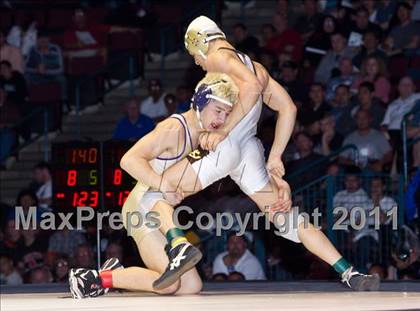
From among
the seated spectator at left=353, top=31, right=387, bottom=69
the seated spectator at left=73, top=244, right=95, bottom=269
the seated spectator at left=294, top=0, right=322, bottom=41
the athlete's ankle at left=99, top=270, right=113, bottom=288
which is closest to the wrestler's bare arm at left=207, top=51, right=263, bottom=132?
the athlete's ankle at left=99, top=270, right=113, bottom=288

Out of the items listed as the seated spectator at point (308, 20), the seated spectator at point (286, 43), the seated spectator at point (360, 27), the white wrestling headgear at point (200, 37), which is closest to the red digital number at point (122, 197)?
the white wrestling headgear at point (200, 37)

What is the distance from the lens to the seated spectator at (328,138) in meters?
15.0

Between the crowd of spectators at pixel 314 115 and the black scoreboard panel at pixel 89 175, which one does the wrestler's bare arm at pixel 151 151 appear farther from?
the crowd of spectators at pixel 314 115

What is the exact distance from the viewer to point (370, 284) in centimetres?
1014

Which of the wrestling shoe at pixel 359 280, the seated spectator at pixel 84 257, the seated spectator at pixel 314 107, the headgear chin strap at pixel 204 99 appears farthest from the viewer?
the seated spectator at pixel 314 107

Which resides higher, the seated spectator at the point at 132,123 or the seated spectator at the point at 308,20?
the seated spectator at the point at 308,20

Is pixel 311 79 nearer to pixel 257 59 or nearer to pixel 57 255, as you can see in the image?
pixel 257 59

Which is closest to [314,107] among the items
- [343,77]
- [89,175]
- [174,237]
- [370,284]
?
[343,77]

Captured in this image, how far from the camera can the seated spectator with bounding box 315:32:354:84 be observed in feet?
53.6

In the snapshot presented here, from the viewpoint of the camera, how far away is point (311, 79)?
16.4 m

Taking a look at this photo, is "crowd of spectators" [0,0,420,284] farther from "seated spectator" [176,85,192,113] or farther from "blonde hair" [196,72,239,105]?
"blonde hair" [196,72,239,105]

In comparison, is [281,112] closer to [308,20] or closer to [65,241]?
[65,241]

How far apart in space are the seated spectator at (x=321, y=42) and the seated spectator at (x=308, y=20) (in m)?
0.38

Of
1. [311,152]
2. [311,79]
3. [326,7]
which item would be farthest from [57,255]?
[326,7]
